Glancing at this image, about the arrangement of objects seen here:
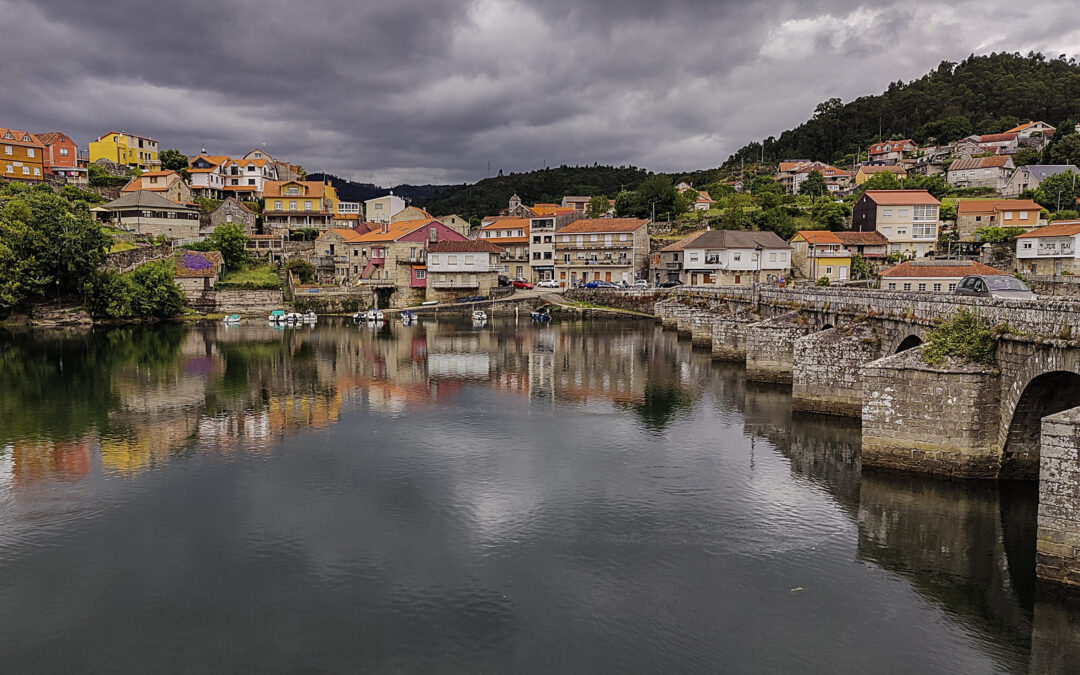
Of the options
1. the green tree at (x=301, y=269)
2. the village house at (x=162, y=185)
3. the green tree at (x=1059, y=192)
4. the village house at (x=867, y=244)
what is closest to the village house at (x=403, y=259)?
the green tree at (x=301, y=269)

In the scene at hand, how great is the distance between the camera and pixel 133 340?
186 ft

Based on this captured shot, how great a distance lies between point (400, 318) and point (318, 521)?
59.1 meters

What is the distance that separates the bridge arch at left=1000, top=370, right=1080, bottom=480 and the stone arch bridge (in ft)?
0.12

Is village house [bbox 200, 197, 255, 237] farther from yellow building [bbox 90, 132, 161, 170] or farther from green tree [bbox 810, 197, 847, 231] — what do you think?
green tree [bbox 810, 197, 847, 231]

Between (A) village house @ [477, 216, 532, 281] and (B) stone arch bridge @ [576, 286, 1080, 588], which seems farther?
(A) village house @ [477, 216, 532, 281]

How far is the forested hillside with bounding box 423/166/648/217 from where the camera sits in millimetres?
161250

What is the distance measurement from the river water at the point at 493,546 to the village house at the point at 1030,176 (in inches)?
3561

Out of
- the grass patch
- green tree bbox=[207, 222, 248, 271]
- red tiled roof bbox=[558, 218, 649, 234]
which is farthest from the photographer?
red tiled roof bbox=[558, 218, 649, 234]

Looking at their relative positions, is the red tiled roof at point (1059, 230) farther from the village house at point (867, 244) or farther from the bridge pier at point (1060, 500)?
the bridge pier at point (1060, 500)

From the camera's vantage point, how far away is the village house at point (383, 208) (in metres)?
114

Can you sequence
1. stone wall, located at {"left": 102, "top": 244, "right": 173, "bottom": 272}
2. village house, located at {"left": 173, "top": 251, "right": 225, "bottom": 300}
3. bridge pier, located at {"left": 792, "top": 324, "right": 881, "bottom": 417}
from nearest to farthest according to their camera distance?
bridge pier, located at {"left": 792, "top": 324, "right": 881, "bottom": 417}, stone wall, located at {"left": 102, "top": 244, "right": 173, "bottom": 272}, village house, located at {"left": 173, "top": 251, "right": 225, "bottom": 300}

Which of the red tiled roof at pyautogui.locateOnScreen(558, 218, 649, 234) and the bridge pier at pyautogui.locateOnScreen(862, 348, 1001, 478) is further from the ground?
the red tiled roof at pyautogui.locateOnScreen(558, 218, 649, 234)

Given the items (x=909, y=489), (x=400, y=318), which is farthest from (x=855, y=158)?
(x=909, y=489)

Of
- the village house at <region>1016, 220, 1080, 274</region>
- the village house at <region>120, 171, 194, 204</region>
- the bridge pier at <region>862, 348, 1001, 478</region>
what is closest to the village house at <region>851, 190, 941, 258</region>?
the village house at <region>1016, 220, 1080, 274</region>
